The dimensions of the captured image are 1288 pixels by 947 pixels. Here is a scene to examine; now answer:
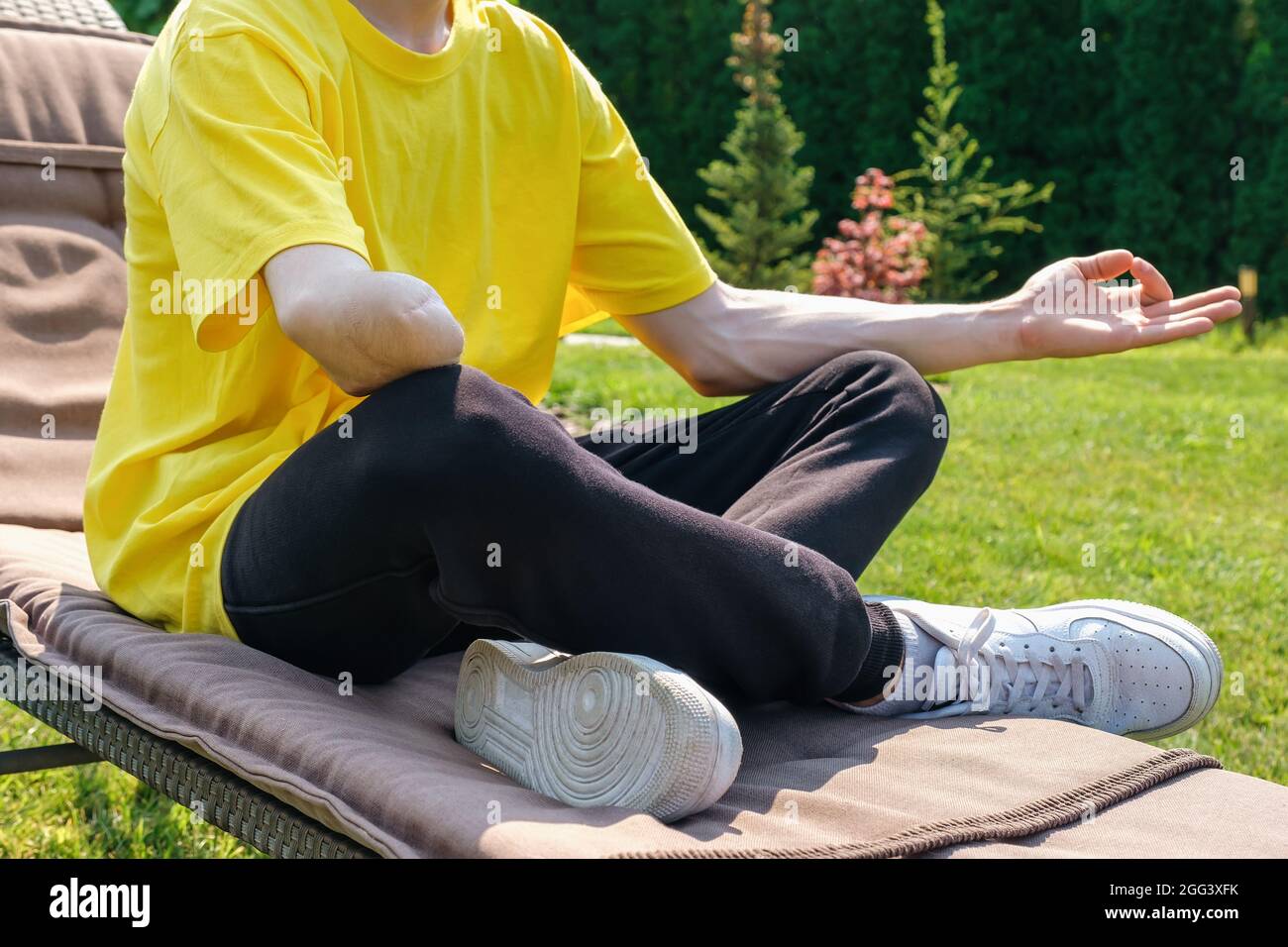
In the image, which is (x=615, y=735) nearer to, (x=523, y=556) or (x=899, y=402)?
(x=523, y=556)

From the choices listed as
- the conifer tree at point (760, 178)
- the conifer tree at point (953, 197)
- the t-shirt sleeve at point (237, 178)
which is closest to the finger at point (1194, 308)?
the t-shirt sleeve at point (237, 178)

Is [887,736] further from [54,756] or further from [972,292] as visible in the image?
[972,292]

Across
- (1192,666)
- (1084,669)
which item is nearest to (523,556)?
(1084,669)

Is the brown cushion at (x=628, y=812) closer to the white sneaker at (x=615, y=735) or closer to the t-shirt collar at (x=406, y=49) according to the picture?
the white sneaker at (x=615, y=735)

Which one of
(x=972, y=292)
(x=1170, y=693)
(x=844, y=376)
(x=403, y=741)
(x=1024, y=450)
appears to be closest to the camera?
(x=403, y=741)

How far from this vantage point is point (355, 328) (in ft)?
4.30

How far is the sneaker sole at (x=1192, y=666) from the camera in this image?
1.63 metres

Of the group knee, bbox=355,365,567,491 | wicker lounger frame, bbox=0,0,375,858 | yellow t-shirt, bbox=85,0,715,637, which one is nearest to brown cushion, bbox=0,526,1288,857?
wicker lounger frame, bbox=0,0,375,858

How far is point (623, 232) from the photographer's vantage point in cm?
203

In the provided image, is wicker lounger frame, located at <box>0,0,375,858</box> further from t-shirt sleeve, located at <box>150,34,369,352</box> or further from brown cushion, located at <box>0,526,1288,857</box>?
t-shirt sleeve, located at <box>150,34,369,352</box>

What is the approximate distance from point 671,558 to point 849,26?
34.2 feet

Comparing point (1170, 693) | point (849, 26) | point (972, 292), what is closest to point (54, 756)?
point (1170, 693)

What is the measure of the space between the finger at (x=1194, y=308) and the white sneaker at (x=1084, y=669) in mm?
462

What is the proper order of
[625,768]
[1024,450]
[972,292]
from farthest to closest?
[972,292] < [1024,450] < [625,768]
